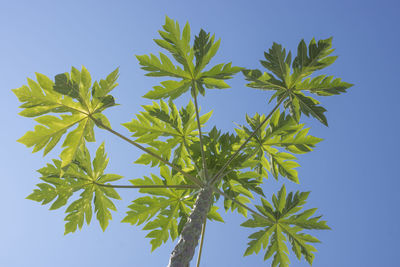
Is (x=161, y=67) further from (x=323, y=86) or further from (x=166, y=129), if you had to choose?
(x=323, y=86)

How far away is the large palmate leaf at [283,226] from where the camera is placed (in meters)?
3.72

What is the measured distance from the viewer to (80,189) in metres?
3.74

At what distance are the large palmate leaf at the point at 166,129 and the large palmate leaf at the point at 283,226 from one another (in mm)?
1321

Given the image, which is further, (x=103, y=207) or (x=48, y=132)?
(x=103, y=207)

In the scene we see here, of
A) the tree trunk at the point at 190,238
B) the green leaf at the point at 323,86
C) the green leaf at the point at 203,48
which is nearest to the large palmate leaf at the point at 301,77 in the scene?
the green leaf at the point at 323,86

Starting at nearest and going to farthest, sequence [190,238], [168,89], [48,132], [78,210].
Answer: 1. [190,238]
2. [48,132]
3. [168,89]
4. [78,210]

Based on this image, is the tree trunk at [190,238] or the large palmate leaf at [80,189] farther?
the large palmate leaf at [80,189]

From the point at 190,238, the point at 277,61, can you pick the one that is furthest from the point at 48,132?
the point at 277,61

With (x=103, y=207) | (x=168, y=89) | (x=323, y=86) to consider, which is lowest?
(x=103, y=207)

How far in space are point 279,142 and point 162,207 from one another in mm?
1776

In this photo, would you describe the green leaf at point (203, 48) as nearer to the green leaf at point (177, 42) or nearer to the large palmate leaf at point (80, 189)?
the green leaf at point (177, 42)

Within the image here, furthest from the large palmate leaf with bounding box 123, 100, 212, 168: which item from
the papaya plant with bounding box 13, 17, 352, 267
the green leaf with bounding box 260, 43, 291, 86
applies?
the green leaf with bounding box 260, 43, 291, 86

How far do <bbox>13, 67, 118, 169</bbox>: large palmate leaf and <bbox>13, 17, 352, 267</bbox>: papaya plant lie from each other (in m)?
0.01

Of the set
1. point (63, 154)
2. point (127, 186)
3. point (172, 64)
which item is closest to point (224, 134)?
point (172, 64)
